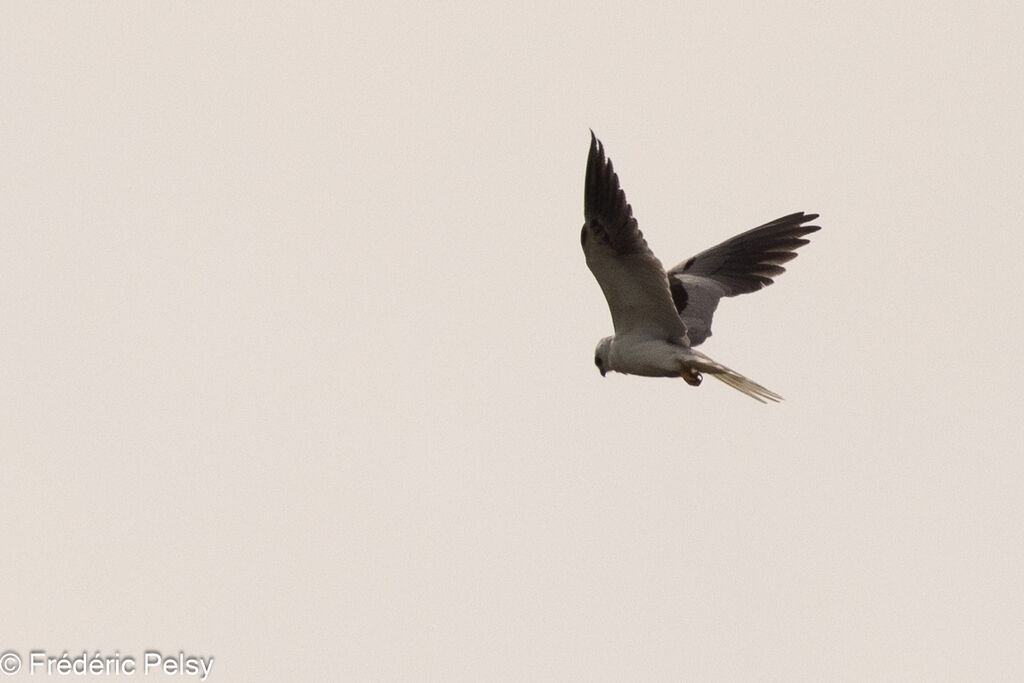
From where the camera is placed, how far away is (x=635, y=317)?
14773 mm

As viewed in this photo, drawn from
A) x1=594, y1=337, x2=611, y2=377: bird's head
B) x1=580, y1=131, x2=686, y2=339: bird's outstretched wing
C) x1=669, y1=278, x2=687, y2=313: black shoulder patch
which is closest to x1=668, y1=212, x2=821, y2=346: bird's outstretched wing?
x1=669, y1=278, x2=687, y2=313: black shoulder patch

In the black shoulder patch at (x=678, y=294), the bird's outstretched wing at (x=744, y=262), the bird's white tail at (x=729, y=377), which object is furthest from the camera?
the bird's outstretched wing at (x=744, y=262)

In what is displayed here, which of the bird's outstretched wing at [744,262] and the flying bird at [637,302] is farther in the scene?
the bird's outstretched wing at [744,262]

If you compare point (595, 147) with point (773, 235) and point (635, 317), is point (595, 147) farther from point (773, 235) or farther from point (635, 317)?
point (773, 235)

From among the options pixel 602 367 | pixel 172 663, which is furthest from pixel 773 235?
pixel 172 663

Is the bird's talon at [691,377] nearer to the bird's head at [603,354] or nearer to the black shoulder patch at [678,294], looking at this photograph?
the bird's head at [603,354]

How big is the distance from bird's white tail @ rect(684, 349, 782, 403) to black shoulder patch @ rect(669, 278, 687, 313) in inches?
72.0

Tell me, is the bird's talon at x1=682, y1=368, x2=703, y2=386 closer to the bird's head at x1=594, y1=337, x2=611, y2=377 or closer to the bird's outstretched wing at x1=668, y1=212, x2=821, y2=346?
the bird's head at x1=594, y1=337, x2=611, y2=377

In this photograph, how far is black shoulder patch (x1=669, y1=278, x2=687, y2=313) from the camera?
16.3m

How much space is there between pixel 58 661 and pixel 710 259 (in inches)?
315

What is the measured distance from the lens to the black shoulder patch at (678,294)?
16.3m

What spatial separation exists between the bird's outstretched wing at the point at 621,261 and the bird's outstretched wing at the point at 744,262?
2013mm

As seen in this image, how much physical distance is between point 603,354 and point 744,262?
9.77 ft

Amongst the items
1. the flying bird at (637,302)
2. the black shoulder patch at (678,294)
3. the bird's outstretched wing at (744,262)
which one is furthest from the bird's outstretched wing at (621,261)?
the bird's outstretched wing at (744,262)
